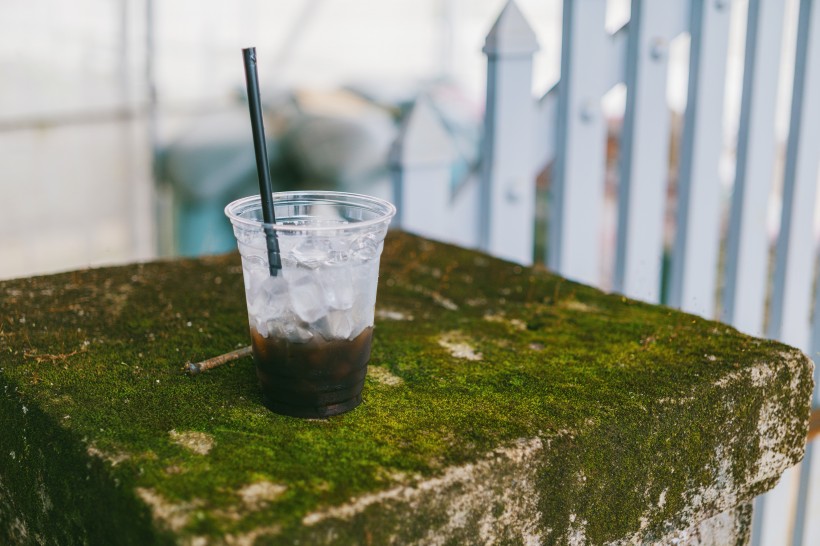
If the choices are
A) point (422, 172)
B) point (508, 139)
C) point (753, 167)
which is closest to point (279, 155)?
point (422, 172)

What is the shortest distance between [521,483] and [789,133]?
1665 mm

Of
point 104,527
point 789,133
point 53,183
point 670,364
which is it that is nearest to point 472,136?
point 53,183

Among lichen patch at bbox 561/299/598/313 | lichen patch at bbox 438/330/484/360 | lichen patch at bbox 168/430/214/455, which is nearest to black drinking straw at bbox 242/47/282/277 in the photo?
lichen patch at bbox 168/430/214/455

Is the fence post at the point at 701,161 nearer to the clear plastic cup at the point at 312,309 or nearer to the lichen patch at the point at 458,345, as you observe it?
the lichen patch at the point at 458,345

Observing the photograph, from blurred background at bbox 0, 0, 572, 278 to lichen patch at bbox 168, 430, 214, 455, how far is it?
3077 millimetres

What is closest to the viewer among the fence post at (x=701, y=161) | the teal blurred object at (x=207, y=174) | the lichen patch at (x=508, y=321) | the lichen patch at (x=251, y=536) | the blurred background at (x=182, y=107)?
the lichen patch at (x=251, y=536)

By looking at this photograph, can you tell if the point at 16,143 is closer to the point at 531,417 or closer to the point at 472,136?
the point at 472,136

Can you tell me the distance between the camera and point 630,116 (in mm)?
2174

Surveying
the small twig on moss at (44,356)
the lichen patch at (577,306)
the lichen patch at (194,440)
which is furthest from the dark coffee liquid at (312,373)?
the lichen patch at (577,306)

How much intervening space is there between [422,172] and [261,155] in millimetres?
1519

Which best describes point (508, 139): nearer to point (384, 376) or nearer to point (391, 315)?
point (391, 315)

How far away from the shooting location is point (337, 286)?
1.00 meters

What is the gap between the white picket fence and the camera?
2.17 meters

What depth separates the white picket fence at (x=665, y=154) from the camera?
85.4 inches
